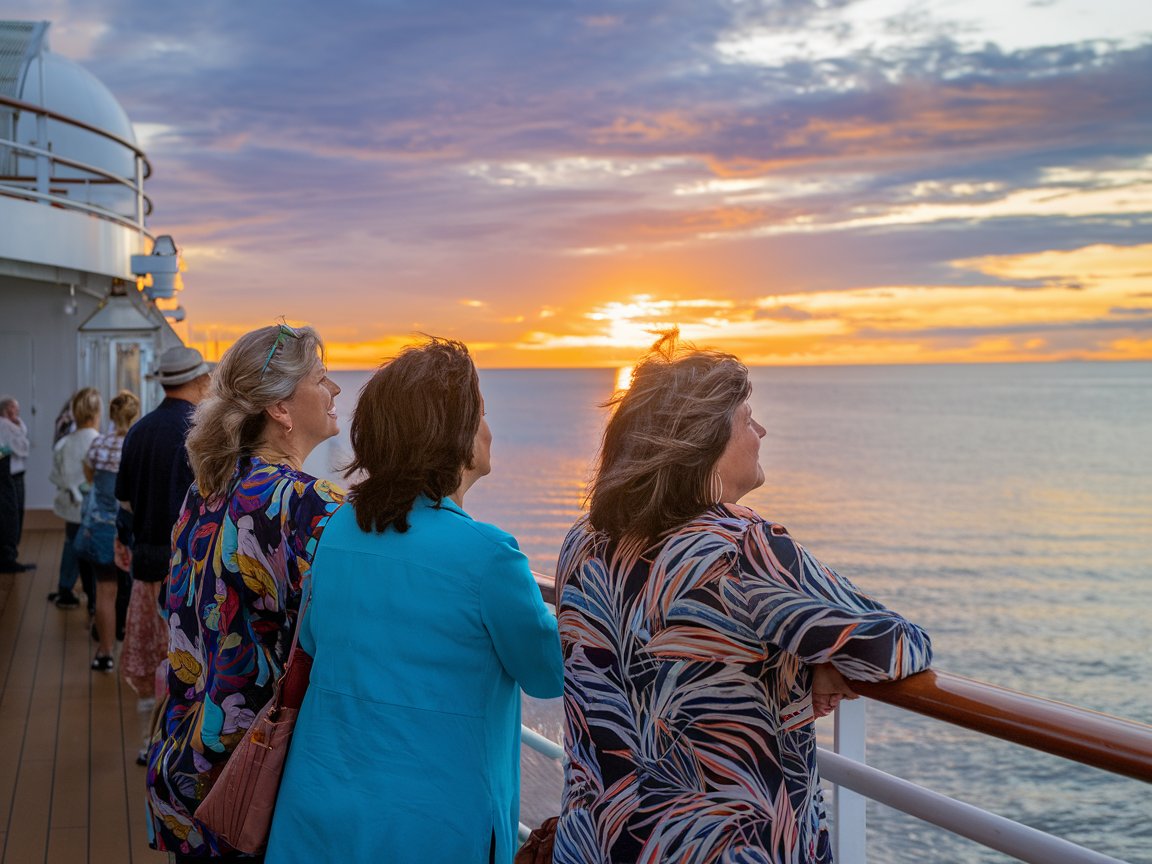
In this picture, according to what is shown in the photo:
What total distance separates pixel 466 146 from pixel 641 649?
80.9 feet

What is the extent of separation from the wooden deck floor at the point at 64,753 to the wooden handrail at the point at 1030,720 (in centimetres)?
299

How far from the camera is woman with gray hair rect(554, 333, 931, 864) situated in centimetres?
133

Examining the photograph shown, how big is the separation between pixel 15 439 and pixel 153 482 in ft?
18.7

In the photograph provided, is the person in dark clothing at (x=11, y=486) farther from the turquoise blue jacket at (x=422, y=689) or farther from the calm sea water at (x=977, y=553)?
the turquoise blue jacket at (x=422, y=689)

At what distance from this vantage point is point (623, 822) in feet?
4.72

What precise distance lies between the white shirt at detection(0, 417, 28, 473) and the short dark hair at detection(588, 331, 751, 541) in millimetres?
8361

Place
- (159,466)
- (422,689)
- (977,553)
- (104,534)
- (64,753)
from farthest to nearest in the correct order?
(977,553) < (104,534) < (64,753) < (159,466) < (422,689)

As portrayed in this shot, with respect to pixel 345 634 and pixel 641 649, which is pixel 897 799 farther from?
pixel 345 634

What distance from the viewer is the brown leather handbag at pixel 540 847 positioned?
163 centimetres

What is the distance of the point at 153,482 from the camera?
12.6 ft

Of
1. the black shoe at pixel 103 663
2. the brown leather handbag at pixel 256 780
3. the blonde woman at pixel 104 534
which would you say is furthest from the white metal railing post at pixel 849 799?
the black shoe at pixel 103 663

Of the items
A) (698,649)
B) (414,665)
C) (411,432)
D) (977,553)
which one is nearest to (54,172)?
(411,432)

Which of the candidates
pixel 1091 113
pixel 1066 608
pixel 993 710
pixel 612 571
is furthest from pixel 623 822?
pixel 1091 113

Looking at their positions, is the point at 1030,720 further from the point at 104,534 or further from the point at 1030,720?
the point at 104,534
